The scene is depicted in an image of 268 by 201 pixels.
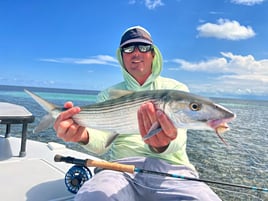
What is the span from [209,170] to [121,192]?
588cm

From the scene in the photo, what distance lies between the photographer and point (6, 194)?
2.53m

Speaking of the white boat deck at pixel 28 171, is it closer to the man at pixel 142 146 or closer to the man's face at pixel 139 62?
the man at pixel 142 146

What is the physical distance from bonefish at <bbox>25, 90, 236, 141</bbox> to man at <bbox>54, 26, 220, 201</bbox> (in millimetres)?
67

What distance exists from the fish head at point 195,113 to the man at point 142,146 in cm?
8

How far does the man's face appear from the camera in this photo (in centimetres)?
287

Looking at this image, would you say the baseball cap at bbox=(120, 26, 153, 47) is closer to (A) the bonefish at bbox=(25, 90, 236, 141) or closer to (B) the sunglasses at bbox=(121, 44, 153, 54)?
(B) the sunglasses at bbox=(121, 44, 153, 54)

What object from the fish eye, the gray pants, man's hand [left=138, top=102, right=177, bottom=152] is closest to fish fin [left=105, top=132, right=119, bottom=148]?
the gray pants

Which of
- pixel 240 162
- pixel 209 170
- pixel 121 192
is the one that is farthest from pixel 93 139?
pixel 240 162

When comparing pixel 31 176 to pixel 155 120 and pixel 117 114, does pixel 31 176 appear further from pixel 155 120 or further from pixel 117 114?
pixel 155 120

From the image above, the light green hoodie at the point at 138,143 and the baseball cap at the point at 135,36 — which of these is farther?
the baseball cap at the point at 135,36

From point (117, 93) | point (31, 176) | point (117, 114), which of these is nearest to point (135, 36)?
point (117, 93)

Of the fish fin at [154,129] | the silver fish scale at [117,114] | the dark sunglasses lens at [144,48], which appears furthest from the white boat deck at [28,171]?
the dark sunglasses lens at [144,48]

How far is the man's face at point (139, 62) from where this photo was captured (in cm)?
287

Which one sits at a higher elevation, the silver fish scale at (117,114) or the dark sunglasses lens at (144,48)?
the dark sunglasses lens at (144,48)
